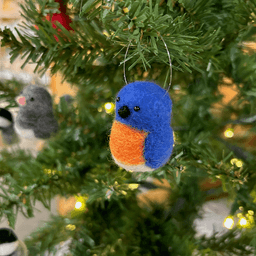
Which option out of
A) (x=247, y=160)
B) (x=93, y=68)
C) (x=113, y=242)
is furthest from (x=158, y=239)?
(x=93, y=68)

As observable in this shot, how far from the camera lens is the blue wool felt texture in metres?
0.21

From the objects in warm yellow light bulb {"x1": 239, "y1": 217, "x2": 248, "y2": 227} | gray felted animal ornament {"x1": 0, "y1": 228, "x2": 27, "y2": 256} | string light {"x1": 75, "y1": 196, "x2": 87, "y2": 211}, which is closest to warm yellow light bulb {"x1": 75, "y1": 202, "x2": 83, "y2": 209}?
string light {"x1": 75, "y1": 196, "x2": 87, "y2": 211}

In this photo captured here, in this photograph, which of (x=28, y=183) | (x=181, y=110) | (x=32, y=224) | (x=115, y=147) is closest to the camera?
(x=115, y=147)

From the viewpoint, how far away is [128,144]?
0.72ft

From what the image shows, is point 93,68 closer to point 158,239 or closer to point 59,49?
point 59,49

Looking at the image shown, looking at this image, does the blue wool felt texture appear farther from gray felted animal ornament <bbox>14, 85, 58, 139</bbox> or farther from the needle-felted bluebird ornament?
gray felted animal ornament <bbox>14, 85, 58, 139</bbox>

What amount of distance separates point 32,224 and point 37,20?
28.1 inches

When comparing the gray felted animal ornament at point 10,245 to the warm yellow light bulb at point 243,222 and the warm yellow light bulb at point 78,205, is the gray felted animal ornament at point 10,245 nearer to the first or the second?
the warm yellow light bulb at point 78,205

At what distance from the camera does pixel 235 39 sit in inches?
11.4

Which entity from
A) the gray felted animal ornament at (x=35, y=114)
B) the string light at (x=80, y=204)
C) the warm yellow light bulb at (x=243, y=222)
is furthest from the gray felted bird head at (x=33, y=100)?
the warm yellow light bulb at (x=243, y=222)

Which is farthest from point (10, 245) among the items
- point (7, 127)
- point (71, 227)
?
point (7, 127)

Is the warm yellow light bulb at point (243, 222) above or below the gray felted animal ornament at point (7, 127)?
below

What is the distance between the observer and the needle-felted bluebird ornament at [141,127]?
0.21 m

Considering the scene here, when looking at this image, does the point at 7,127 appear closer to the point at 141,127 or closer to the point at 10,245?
the point at 10,245
